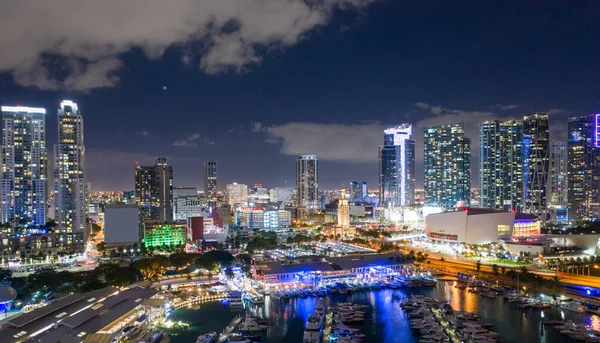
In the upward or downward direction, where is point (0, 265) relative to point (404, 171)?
downward

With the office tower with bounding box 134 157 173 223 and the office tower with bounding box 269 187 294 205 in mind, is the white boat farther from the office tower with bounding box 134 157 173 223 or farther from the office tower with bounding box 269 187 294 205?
the office tower with bounding box 269 187 294 205

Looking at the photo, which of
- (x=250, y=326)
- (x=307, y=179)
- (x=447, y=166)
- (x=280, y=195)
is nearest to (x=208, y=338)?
(x=250, y=326)

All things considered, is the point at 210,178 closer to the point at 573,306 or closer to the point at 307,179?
the point at 307,179

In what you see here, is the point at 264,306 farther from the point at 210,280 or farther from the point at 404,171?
the point at 404,171

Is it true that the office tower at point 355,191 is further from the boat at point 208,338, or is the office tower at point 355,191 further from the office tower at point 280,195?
the boat at point 208,338

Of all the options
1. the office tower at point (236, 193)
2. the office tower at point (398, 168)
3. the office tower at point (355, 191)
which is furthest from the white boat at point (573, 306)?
the office tower at point (355, 191)

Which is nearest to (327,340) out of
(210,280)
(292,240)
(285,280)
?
(285,280)

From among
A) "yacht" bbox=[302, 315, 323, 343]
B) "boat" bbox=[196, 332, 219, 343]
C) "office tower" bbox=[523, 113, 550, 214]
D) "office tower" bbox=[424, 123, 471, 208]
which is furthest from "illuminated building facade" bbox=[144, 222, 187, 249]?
"office tower" bbox=[424, 123, 471, 208]
